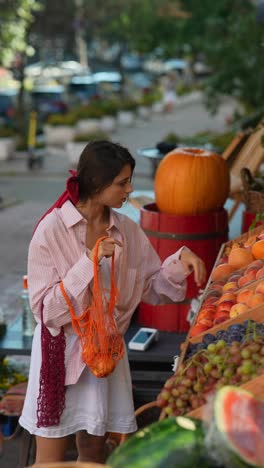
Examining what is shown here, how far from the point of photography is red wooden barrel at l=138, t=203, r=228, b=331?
18.4 feet

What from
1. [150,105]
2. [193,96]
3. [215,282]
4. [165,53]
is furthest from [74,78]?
[215,282]

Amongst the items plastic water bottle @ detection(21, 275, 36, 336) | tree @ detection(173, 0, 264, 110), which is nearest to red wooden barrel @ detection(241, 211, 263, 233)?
plastic water bottle @ detection(21, 275, 36, 336)

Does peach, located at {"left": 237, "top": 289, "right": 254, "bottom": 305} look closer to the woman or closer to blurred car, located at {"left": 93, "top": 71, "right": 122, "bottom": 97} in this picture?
the woman

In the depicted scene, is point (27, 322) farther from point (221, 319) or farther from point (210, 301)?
point (221, 319)

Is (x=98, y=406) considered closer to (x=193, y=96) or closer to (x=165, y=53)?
(x=165, y=53)

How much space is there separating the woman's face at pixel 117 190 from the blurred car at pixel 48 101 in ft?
90.6

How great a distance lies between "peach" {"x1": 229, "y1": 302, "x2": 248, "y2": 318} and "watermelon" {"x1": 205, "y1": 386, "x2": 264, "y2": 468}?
5.27ft

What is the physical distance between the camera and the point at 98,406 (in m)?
3.93

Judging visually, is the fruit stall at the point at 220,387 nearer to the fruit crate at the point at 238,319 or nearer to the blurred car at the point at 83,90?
the fruit crate at the point at 238,319

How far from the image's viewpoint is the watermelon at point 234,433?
2.16 meters

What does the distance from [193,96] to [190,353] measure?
44.0 metres

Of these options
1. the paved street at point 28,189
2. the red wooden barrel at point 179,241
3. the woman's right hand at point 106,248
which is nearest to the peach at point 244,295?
the woman's right hand at point 106,248

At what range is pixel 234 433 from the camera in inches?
86.1

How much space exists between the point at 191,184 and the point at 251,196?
1.06 metres
